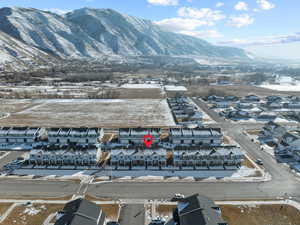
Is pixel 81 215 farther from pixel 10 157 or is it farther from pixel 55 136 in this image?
pixel 55 136

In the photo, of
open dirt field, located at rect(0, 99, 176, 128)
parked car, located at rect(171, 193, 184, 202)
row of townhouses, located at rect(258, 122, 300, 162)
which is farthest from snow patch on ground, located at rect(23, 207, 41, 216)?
row of townhouses, located at rect(258, 122, 300, 162)

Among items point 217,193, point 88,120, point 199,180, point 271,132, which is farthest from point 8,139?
point 271,132

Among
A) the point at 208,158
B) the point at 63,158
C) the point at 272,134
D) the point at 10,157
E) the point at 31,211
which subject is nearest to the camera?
the point at 31,211

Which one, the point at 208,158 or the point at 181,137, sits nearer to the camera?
the point at 208,158

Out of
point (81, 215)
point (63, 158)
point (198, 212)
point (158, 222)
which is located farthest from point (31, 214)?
point (198, 212)

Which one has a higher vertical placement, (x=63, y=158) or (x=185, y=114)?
(x=185, y=114)

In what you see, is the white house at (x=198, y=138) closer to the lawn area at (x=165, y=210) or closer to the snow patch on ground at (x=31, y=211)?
the lawn area at (x=165, y=210)

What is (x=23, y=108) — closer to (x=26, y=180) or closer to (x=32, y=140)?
(x=32, y=140)
